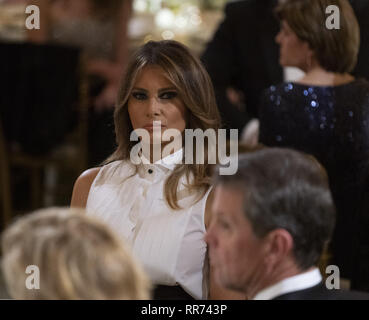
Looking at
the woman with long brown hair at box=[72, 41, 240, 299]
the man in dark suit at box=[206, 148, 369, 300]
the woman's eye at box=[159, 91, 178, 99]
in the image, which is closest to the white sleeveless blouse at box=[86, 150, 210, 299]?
the woman with long brown hair at box=[72, 41, 240, 299]

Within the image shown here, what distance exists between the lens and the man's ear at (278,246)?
118 cm

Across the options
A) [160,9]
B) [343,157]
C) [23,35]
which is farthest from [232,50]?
[160,9]

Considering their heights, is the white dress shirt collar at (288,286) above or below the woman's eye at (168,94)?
below

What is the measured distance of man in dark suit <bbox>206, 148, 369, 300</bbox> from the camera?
1.18m

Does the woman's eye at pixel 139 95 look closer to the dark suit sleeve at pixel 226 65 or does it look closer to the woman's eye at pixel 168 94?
the woman's eye at pixel 168 94

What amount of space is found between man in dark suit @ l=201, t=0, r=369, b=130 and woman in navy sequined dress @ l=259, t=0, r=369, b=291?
1.51 feet


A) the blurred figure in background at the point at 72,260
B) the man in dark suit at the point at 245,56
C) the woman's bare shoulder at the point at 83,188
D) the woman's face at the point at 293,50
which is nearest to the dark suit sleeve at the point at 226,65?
the man in dark suit at the point at 245,56

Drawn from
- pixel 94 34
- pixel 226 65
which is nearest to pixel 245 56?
pixel 226 65

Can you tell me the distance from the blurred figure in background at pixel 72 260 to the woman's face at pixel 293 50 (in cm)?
99

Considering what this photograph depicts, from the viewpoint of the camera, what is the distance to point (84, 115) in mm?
3521

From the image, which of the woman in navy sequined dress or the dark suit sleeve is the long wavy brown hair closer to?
the woman in navy sequined dress

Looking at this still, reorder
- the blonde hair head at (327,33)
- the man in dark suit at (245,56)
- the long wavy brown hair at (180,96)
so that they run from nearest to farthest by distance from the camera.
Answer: the long wavy brown hair at (180,96) → the blonde hair head at (327,33) → the man in dark suit at (245,56)

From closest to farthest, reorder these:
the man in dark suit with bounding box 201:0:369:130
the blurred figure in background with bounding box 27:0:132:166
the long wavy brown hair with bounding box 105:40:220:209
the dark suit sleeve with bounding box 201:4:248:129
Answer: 1. the long wavy brown hair with bounding box 105:40:220:209
2. the man in dark suit with bounding box 201:0:369:130
3. the dark suit sleeve with bounding box 201:4:248:129
4. the blurred figure in background with bounding box 27:0:132:166

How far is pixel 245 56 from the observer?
2.54 m
